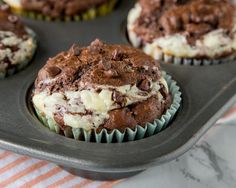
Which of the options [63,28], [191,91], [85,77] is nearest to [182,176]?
[191,91]

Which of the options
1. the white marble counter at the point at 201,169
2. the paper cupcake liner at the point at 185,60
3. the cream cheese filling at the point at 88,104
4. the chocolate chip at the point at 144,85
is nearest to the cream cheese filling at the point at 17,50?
the cream cheese filling at the point at 88,104

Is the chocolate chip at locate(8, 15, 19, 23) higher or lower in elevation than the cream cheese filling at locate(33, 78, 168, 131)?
higher

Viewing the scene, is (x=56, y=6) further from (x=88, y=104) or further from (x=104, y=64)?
(x=88, y=104)

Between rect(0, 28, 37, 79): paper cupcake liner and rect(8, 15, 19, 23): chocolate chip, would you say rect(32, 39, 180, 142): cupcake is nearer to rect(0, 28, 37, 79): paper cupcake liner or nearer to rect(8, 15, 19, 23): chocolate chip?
rect(0, 28, 37, 79): paper cupcake liner

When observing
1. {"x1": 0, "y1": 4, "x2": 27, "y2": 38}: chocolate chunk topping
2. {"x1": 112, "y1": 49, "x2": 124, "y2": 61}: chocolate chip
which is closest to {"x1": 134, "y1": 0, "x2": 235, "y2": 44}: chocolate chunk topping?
{"x1": 112, "y1": 49, "x2": 124, "y2": 61}: chocolate chip

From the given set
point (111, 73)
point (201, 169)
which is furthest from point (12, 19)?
point (201, 169)

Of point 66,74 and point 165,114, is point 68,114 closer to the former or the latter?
point 66,74

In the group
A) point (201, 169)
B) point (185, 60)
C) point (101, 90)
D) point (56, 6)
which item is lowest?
point (201, 169)
